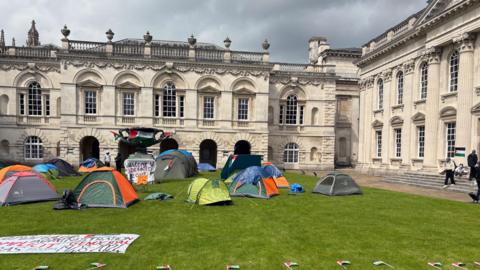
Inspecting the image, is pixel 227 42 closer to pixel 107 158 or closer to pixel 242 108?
pixel 242 108

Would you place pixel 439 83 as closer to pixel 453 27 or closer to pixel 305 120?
pixel 453 27

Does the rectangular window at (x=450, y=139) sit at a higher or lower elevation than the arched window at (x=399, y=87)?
lower

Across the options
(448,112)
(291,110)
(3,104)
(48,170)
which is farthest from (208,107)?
(448,112)

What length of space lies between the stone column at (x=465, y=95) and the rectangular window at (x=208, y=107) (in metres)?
20.3

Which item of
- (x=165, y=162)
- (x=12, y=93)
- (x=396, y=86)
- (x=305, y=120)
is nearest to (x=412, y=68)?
→ (x=396, y=86)

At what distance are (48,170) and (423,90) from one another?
26.4m

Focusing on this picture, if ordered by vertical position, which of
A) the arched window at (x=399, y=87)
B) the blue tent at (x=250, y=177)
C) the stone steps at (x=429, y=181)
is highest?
the arched window at (x=399, y=87)

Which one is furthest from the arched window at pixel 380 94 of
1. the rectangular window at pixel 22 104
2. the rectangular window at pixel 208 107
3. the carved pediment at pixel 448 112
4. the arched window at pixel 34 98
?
the rectangular window at pixel 22 104

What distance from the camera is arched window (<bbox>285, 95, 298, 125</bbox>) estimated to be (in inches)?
1372

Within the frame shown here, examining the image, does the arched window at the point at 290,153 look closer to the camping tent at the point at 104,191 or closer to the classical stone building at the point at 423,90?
the classical stone building at the point at 423,90

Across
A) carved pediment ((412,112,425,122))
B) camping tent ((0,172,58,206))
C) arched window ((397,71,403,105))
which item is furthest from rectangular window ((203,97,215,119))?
camping tent ((0,172,58,206))

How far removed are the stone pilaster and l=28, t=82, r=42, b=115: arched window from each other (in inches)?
1321

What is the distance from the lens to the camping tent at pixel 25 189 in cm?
1198

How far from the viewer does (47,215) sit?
10211mm
